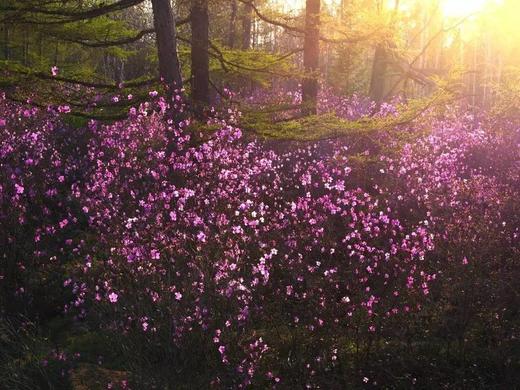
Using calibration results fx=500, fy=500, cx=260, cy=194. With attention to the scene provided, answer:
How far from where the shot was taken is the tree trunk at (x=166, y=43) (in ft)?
25.1

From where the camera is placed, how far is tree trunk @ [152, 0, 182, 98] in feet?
25.1

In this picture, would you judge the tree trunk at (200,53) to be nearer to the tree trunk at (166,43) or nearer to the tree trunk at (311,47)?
the tree trunk at (166,43)

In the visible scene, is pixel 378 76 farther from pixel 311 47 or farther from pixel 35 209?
pixel 35 209

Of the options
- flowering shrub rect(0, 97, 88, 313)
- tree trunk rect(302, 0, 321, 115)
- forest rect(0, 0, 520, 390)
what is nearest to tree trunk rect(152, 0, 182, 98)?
forest rect(0, 0, 520, 390)

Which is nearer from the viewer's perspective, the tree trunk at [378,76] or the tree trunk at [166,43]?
the tree trunk at [166,43]

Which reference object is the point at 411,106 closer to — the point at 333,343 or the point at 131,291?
the point at 333,343

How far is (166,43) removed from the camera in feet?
25.4

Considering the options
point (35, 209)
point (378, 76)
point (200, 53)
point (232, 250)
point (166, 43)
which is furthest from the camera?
point (378, 76)

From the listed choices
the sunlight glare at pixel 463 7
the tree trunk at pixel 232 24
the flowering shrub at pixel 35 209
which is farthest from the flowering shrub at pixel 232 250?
the sunlight glare at pixel 463 7

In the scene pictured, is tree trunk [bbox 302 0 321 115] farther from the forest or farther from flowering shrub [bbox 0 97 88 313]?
flowering shrub [bbox 0 97 88 313]

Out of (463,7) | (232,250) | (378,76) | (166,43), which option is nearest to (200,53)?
(166,43)

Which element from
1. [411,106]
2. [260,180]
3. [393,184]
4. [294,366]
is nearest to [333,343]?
[294,366]

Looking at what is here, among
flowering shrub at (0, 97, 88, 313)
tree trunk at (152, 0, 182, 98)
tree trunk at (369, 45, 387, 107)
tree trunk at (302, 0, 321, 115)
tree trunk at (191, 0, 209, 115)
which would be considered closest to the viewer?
flowering shrub at (0, 97, 88, 313)

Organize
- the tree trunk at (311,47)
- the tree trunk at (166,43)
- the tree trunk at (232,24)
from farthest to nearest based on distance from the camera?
the tree trunk at (232,24), the tree trunk at (311,47), the tree trunk at (166,43)
